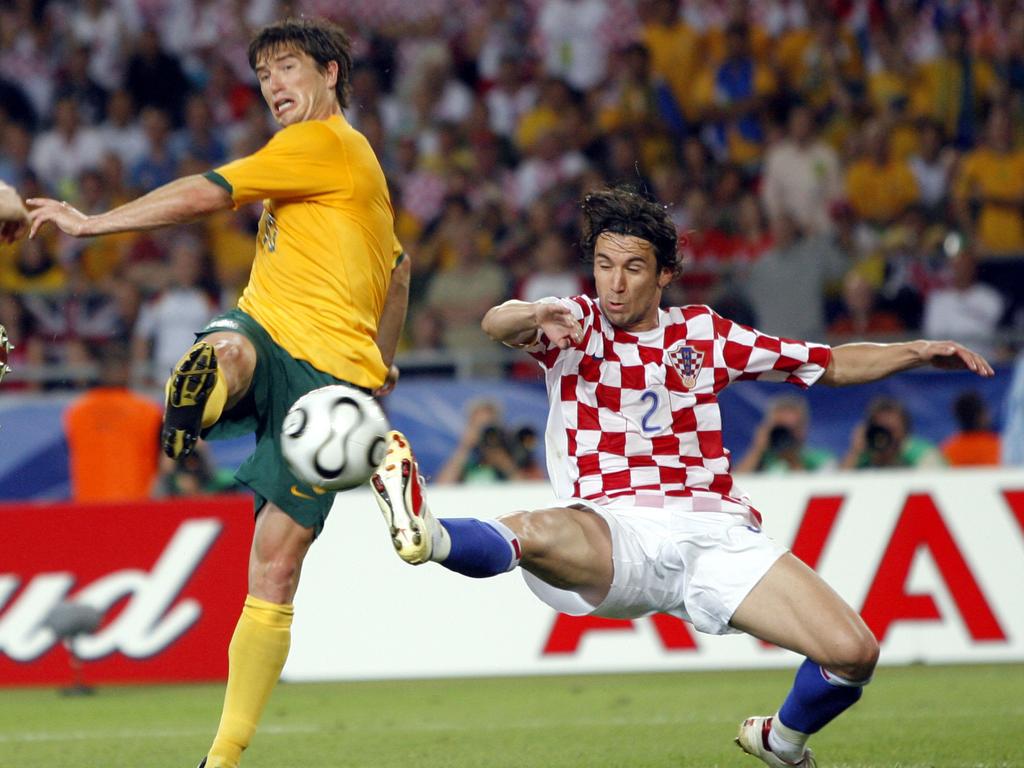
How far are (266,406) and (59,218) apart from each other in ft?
2.87

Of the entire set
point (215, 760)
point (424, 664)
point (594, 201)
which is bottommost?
point (424, 664)

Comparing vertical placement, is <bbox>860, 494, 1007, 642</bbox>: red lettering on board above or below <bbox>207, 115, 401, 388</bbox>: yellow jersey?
below

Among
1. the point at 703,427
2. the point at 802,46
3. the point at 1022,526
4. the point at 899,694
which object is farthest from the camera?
the point at 802,46

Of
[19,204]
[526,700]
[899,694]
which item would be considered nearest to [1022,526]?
[899,694]

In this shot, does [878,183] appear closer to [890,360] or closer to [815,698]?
[890,360]

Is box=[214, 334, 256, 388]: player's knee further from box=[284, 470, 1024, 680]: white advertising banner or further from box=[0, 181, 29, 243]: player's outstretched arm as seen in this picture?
box=[284, 470, 1024, 680]: white advertising banner

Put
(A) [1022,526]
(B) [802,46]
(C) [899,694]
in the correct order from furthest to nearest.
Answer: (B) [802,46] → (A) [1022,526] → (C) [899,694]

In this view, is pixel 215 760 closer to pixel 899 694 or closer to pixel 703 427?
pixel 703 427

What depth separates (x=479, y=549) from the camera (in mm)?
4840

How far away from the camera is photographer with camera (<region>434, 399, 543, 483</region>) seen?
35.2 ft

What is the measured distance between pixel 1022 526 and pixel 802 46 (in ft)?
18.9

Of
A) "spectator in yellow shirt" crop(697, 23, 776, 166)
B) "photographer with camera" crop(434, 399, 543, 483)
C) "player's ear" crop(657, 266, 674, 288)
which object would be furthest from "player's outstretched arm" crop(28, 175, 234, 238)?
"spectator in yellow shirt" crop(697, 23, 776, 166)

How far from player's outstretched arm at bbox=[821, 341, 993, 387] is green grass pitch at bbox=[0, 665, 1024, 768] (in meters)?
1.37

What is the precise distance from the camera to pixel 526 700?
838 cm
